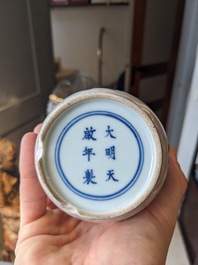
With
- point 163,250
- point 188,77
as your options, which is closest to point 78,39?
point 188,77

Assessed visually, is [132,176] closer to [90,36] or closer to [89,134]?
[89,134]

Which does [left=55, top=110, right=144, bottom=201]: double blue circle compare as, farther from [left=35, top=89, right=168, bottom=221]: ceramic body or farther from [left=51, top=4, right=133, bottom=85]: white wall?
[left=51, top=4, right=133, bottom=85]: white wall

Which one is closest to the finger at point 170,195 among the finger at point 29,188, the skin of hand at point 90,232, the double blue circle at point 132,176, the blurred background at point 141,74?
the skin of hand at point 90,232

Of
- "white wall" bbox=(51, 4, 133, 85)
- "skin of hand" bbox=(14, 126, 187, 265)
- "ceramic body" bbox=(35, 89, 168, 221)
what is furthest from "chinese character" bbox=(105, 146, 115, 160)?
"white wall" bbox=(51, 4, 133, 85)

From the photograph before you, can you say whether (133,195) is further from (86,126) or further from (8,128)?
(8,128)

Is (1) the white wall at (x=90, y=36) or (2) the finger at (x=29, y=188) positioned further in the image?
(1) the white wall at (x=90, y=36)

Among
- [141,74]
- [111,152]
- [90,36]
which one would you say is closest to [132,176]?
[111,152]

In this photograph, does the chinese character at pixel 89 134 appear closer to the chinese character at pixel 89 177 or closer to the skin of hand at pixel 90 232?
the chinese character at pixel 89 177
